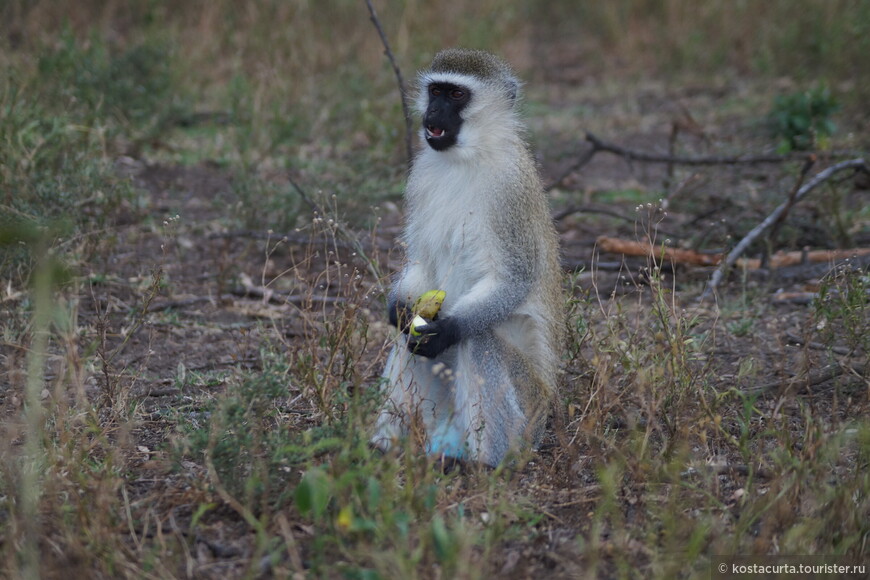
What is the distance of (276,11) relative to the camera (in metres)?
9.88

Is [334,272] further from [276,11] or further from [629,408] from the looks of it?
[276,11]

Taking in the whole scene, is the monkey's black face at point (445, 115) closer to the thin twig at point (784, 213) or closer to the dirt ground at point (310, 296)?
the dirt ground at point (310, 296)

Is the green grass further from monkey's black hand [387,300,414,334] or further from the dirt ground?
monkey's black hand [387,300,414,334]

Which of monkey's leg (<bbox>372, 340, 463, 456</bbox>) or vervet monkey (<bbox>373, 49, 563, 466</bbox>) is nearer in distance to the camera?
monkey's leg (<bbox>372, 340, 463, 456</bbox>)

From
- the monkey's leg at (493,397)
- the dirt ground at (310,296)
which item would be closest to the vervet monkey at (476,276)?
the monkey's leg at (493,397)

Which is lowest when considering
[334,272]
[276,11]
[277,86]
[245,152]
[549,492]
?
[549,492]

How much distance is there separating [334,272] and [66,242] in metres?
1.52

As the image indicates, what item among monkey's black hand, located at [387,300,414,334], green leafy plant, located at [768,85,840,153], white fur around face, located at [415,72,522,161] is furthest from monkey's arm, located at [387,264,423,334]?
green leafy plant, located at [768,85,840,153]

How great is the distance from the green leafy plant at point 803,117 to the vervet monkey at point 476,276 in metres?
4.28

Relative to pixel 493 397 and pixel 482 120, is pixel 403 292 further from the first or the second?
pixel 482 120

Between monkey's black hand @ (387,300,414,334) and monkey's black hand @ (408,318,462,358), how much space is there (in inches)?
2.9

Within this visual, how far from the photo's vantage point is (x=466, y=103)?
3965 millimetres

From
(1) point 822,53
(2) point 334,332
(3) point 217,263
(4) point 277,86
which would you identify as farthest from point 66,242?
(1) point 822,53

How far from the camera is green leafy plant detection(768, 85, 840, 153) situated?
752cm
